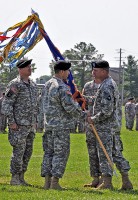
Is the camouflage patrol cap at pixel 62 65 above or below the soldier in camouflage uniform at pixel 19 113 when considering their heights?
above

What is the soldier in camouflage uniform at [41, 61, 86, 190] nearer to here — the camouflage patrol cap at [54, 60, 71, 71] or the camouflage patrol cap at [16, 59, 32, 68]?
the camouflage patrol cap at [54, 60, 71, 71]

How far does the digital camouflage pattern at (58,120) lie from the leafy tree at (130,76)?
346 ft

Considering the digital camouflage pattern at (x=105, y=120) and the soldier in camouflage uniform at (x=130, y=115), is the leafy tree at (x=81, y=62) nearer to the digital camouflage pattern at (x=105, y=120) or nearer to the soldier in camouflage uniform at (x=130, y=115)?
the soldier in camouflage uniform at (x=130, y=115)

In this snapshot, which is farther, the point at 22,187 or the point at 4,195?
the point at 22,187

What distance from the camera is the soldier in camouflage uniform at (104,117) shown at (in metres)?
10.8

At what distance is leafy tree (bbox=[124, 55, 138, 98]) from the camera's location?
117 meters

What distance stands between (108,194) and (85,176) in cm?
287

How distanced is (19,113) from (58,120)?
39.9 inches

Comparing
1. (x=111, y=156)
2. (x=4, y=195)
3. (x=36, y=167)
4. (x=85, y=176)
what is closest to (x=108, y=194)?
(x=111, y=156)

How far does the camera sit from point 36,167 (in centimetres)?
1436

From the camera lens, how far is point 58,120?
10.7 meters

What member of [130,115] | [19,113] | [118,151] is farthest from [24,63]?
[130,115]

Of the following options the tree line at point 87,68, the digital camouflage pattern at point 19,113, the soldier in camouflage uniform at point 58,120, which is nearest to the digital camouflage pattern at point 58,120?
the soldier in camouflage uniform at point 58,120

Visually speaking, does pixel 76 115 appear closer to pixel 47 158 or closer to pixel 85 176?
pixel 47 158
